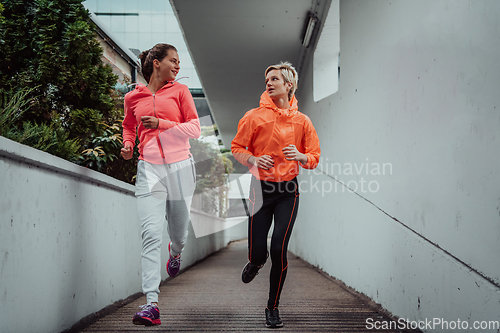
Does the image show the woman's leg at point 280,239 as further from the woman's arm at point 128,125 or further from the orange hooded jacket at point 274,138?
the woman's arm at point 128,125

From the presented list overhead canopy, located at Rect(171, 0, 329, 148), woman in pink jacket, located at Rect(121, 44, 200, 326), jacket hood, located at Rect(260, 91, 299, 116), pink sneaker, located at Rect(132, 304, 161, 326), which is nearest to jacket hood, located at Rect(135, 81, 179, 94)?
woman in pink jacket, located at Rect(121, 44, 200, 326)

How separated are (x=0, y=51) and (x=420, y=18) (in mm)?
3443

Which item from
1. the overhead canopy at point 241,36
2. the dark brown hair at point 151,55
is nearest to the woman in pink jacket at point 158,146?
the dark brown hair at point 151,55

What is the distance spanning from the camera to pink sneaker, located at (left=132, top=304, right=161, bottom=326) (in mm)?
2537

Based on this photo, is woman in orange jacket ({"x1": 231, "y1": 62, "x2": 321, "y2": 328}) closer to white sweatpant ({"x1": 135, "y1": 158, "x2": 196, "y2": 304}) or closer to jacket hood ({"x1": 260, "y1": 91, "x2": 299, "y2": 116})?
jacket hood ({"x1": 260, "y1": 91, "x2": 299, "y2": 116})

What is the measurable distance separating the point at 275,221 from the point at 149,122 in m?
1.12

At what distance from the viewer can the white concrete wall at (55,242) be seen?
1963mm

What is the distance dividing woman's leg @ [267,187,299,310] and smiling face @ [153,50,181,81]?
1.23 metres

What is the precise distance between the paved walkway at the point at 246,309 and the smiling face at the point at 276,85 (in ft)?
5.45

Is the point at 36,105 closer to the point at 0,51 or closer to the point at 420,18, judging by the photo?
the point at 0,51

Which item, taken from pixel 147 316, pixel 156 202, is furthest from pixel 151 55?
pixel 147 316

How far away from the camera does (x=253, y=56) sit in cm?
750

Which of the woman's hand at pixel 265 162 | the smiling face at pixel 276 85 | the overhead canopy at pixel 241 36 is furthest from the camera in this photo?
the overhead canopy at pixel 241 36

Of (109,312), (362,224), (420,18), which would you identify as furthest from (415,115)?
(109,312)
